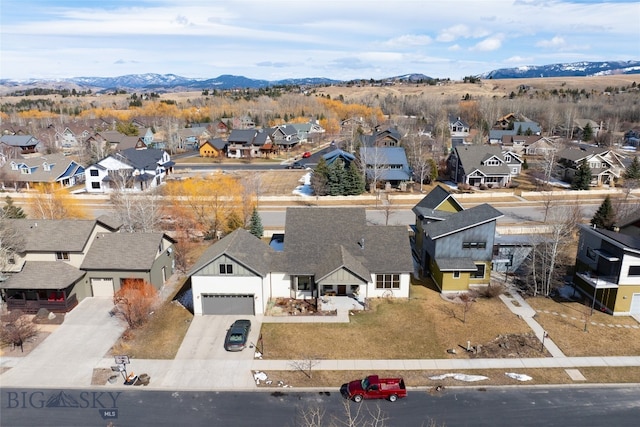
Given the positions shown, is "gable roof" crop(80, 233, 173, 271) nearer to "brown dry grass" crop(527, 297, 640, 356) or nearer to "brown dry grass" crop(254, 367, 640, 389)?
"brown dry grass" crop(254, 367, 640, 389)

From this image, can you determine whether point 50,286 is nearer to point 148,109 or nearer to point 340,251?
point 340,251

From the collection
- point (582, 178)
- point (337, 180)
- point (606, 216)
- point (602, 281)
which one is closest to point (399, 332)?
point (602, 281)

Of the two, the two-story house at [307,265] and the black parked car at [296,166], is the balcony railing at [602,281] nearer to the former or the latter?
the two-story house at [307,265]

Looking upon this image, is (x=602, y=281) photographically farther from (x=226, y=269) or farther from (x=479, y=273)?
(x=226, y=269)

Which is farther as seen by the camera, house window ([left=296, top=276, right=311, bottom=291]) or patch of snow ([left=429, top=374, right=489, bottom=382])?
house window ([left=296, top=276, right=311, bottom=291])

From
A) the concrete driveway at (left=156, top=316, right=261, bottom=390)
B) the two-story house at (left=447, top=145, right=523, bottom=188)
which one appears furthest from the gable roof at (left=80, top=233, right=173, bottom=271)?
the two-story house at (left=447, top=145, right=523, bottom=188)

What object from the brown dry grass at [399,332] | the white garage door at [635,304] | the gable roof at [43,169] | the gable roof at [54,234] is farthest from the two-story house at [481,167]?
the gable roof at [43,169]
